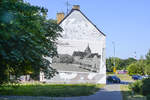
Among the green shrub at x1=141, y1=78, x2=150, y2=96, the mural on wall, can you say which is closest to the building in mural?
the mural on wall

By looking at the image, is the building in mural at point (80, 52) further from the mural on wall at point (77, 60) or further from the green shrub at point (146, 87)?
the green shrub at point (146, 87)

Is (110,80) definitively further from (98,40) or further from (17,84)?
(17,84)

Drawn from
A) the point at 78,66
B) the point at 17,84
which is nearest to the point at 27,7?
the point at 17,84

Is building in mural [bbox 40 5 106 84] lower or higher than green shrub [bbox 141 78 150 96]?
higher

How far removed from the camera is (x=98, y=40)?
39.4 metres

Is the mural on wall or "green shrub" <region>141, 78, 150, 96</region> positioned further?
the mural on wall

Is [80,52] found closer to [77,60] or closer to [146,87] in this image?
[77,60]

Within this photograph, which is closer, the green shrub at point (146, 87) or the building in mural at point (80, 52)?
the green shrub at point (146, 87)

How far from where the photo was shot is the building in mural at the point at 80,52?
38.2 metres

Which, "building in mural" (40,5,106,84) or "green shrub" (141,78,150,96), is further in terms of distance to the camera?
"building in mural" (40,5,106,84)

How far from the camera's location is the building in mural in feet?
125

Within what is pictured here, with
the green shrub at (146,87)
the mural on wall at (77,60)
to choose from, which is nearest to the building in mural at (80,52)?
the mural on wall at (77,60)

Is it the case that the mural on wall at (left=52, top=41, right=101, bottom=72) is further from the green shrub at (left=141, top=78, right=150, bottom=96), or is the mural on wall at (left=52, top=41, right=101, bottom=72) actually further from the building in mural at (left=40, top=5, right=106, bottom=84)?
the green shrub at (left=141, top=78, right=150, bottom=96)

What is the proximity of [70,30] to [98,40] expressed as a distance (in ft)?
15.3
